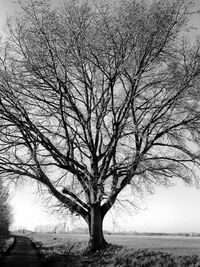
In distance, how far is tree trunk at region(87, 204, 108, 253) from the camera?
16.9m

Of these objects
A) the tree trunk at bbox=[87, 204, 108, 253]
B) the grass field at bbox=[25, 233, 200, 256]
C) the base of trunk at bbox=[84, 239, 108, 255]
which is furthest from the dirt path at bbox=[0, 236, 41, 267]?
the grass field at bbox=[25, 233, 200, 256]

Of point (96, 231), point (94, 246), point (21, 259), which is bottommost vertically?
point (21, 259)

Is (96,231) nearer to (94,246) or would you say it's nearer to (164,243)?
(94,246)

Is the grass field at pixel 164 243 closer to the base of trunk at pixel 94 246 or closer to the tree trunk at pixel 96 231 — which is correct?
the base of trunk at pixel 94 246

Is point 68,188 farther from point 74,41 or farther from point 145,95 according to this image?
point 74,41

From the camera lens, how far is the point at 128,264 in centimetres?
1218

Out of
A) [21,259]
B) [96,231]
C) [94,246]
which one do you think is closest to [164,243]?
[96,231]

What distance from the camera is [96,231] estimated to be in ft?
56.5

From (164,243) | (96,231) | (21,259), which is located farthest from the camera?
(164,243)

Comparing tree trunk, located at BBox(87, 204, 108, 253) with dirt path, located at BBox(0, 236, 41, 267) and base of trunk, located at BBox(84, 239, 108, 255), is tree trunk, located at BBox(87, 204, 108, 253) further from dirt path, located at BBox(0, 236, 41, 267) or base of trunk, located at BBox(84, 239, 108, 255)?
dirt path, located at BBox(0, 236, 41, 267)

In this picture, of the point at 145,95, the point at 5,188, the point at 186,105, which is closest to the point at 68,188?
the point at 5,188

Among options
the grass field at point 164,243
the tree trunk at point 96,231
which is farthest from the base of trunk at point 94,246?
the grass field at point 164,243

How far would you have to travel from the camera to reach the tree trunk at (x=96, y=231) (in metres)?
16.9

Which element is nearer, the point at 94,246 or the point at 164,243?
the point at 94,246
